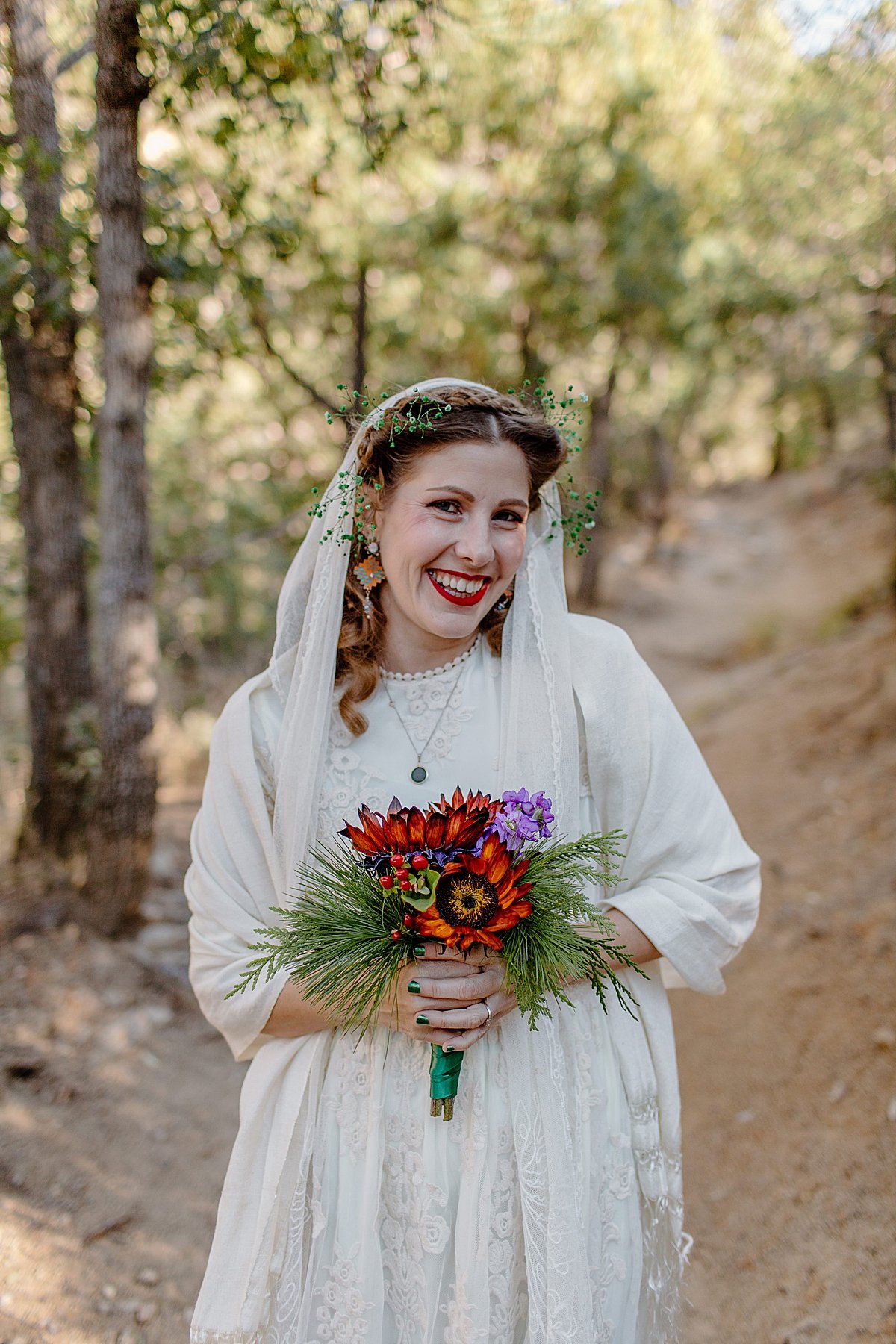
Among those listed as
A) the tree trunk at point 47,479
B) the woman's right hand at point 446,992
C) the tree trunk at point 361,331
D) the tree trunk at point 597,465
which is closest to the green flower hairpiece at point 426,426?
the woman's right hand at point 446,992

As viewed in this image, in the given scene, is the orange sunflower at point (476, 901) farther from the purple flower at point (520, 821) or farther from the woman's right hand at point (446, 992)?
the woman's right hand at point (446, 992)

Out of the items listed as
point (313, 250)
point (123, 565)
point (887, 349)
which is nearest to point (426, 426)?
point (123, 565)

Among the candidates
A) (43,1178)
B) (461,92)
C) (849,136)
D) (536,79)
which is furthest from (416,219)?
(43,1178)

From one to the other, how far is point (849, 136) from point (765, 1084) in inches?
253

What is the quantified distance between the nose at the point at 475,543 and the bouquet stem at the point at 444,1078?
89 cm

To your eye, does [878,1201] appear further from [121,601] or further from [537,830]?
[121,601]

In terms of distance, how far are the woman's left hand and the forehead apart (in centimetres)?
85

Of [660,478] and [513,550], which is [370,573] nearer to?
[513,550]

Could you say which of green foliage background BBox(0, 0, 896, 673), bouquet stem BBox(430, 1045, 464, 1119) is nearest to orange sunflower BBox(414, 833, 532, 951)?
bouquet stem BBox(430, 1045, 464, 1119)

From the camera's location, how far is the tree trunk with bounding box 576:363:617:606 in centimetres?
1188

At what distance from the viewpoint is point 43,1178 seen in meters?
3.23

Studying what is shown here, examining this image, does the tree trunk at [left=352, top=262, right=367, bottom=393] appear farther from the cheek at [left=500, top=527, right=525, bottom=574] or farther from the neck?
the cheek at [left=500, top=527, right=525, bottom=574]

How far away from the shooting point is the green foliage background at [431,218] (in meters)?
4.64

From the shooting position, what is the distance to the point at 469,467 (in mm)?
1780
